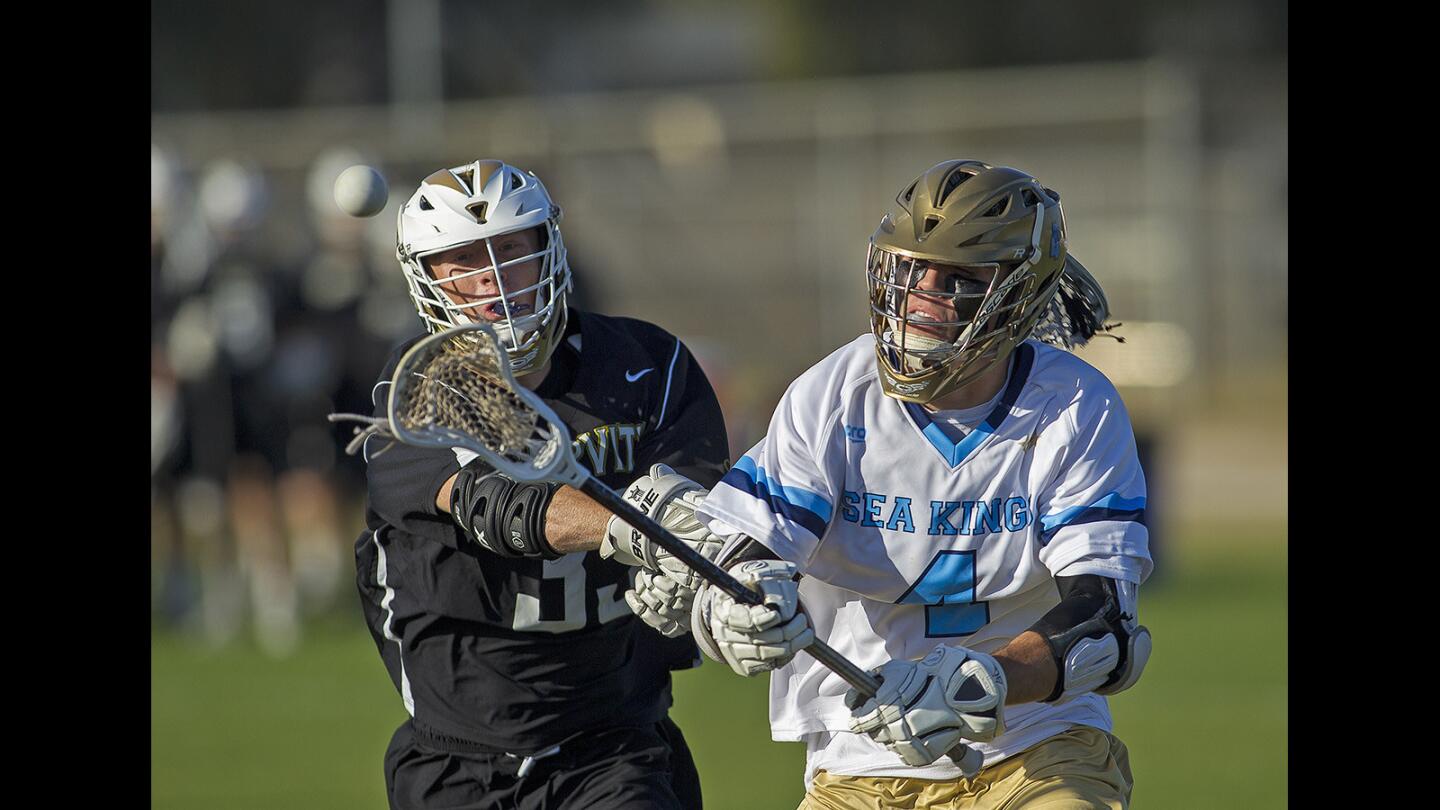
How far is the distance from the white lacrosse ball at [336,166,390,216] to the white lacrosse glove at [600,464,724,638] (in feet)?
4.62

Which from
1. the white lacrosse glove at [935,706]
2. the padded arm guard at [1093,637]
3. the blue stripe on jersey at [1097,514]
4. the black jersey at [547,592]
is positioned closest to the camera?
the white lacrosse glove at [935,706]

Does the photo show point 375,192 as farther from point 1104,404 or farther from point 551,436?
point 1104,404

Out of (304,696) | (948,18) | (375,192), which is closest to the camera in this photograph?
(375,192)

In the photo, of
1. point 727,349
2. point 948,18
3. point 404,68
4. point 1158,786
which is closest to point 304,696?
point 1158,786

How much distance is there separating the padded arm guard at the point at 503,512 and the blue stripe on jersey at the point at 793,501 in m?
0.47

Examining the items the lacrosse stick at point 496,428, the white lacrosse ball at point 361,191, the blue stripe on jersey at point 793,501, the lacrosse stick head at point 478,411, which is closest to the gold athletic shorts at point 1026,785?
the lacrosse stick at point 496,428

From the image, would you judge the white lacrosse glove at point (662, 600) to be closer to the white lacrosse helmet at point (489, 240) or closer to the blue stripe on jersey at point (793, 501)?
the blue stripe on jersey at point (793, 501)

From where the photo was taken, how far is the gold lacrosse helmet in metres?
3.64

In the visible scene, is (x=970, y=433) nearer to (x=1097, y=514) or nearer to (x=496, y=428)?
(x=1097, y=514)

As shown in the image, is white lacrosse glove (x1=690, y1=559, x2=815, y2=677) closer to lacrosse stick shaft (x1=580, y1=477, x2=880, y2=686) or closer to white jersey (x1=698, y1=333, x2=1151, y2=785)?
lacrosse stick shaft (x1=580, y1=477, x2=880, y2=686)

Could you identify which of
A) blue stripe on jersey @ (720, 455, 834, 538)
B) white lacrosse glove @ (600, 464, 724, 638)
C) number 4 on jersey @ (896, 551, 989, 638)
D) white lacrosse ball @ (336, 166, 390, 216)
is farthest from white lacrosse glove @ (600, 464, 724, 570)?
white lacrosse ball @ (336, 166, 390, 216)

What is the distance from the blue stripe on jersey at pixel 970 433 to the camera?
373cm

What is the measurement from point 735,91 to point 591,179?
135 inches

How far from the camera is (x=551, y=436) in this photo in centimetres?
340
